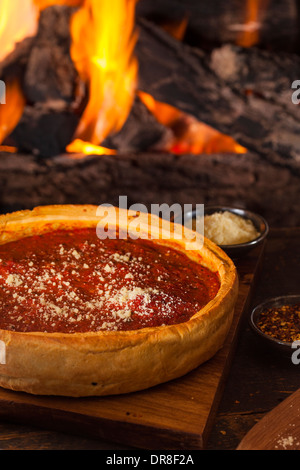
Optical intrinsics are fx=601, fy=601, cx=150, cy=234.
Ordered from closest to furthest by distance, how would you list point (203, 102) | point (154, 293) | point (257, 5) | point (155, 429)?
point (155, 429) < point (154, 293) < point (257, 5) < point (203, 102)

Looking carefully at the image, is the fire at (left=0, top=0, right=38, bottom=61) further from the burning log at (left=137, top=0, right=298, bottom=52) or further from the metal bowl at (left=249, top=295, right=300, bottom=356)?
the metal bowl at (left=249, top=295, right=300, bottom=356)

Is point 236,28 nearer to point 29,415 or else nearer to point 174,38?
point 174,38

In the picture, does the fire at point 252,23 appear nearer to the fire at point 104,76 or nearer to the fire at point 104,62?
the fire at point 104,76

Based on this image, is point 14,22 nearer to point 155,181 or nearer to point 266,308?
point 155,181

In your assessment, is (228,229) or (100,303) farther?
(228,229)

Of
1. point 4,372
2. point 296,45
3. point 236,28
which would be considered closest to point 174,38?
point 236,28

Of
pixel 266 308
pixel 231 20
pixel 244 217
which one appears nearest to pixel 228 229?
pixel 244 217
